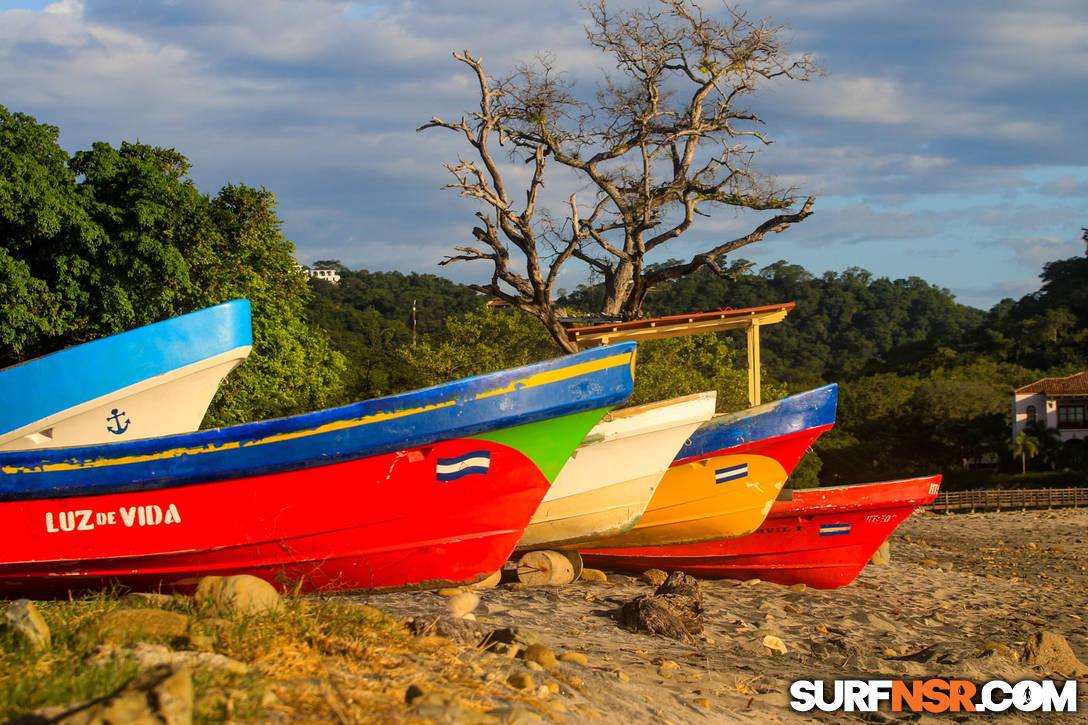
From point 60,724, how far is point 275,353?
15.5 m

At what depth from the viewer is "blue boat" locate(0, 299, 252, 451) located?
709 centimetres

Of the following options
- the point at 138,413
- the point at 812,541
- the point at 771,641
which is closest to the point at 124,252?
the point at 138,413

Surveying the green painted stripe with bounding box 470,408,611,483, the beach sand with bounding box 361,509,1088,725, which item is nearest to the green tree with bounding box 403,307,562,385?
the beach sand with bounding box 361,509,1088,725

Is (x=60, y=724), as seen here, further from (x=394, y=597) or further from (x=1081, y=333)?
(x=1081, y=333)

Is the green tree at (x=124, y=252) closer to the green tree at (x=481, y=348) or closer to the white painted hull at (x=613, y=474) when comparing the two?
the green tree at (x=481, y=348)

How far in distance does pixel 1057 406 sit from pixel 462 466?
42.1 m

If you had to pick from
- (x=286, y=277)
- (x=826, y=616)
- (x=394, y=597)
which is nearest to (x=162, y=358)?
(x=394, y=597)

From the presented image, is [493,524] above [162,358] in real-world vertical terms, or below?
below

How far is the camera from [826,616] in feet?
30.8

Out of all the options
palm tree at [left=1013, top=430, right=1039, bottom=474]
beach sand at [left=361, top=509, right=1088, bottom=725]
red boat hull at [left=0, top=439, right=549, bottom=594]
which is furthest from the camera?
palm tree at [left=1013, top=430, right=1039, bottom=474]

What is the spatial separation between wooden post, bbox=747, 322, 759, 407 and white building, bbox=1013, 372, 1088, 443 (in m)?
34.3

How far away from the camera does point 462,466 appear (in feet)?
24.1

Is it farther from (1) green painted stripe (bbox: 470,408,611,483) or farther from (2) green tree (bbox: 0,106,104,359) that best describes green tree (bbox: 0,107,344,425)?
(1) green painted stripe (bbox: 470,408,611,483)

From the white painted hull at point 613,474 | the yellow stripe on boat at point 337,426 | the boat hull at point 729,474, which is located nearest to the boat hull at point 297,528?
the yellow stripe on boat at point 337,426
